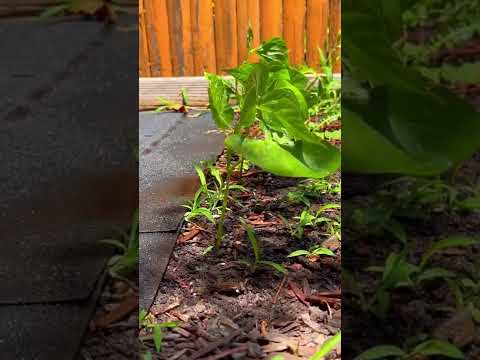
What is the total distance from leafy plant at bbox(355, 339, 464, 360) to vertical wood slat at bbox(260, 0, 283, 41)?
8.84 feet

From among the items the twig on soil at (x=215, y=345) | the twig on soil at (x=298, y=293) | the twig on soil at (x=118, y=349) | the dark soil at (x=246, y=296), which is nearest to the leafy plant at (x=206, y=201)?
the dark soil at (x=246, y=296)

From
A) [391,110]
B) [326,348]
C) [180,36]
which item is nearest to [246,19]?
[180,36]

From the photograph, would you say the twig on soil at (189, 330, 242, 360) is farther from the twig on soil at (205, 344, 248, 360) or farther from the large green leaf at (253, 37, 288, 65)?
the large green leaf at (253, 37, 288, 65)

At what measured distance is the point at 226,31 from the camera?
3301 millimetres

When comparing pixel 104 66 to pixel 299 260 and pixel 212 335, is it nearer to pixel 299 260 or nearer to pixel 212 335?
pixel 212 335

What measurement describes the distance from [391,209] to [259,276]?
2.74 ft

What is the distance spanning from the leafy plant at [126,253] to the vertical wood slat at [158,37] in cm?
276

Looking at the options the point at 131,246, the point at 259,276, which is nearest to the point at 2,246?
the point at 131,246

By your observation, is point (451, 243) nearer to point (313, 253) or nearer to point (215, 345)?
point (215, 345)

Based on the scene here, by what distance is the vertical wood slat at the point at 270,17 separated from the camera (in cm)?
326

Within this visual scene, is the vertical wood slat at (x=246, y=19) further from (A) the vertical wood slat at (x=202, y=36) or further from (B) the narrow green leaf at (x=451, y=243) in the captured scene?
(B) the narrow green leaf at (x=451, y=243)

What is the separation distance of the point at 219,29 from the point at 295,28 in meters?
0.38

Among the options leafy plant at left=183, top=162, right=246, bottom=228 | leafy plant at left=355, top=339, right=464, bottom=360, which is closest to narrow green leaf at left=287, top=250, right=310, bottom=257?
leafy plant at left=183, top=162, right=246, bottom=228

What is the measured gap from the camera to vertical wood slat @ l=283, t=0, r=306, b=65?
327 centimetres
